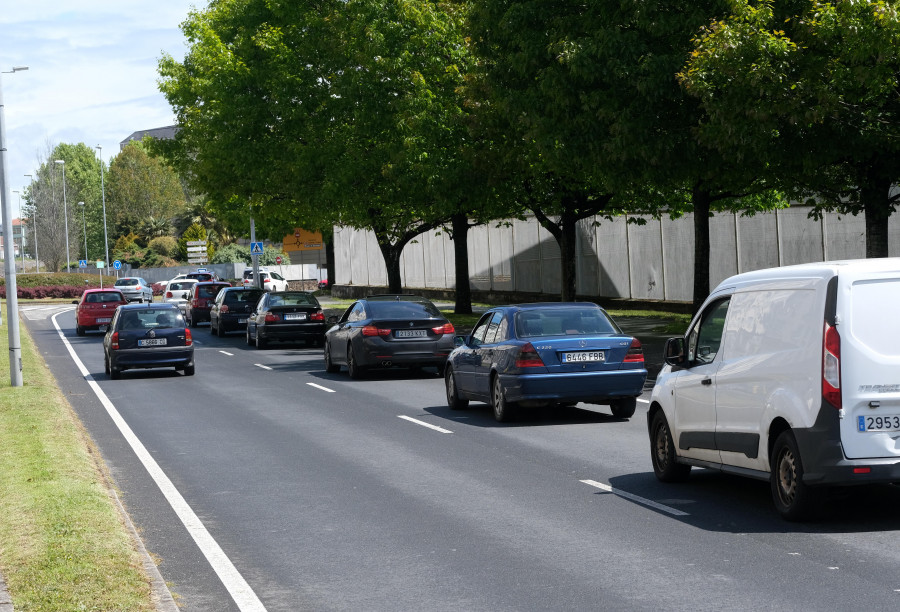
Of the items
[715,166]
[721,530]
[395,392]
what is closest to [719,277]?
[715,166]

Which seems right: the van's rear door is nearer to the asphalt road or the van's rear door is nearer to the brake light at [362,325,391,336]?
the asphalt road

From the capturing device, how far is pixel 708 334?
10164 mm

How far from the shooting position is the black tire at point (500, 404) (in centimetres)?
1552

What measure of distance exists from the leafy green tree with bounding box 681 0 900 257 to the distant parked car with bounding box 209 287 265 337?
22584 millimetres

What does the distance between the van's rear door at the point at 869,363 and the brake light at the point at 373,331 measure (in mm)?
14987

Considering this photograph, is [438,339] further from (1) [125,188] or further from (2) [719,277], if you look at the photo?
(1) [125,188]

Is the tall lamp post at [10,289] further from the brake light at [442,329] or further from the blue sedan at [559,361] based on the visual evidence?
the blue sedan at [559,361]

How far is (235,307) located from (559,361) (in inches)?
1042

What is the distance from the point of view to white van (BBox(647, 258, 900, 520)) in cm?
816

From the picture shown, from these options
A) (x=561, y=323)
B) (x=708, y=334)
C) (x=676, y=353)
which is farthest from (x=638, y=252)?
(x=708, y=334)

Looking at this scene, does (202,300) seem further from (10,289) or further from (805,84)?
(805,84)

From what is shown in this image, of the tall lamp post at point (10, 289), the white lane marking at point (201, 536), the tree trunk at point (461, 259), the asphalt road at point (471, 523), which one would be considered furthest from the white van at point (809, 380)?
the tree trunk at point (461, 259)

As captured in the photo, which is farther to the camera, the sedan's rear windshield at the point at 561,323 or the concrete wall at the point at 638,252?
the concrete wall at the point at 638,252

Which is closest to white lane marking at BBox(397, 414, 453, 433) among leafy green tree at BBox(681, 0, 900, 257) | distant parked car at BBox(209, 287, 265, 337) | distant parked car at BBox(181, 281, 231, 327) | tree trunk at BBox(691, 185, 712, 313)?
leafy green tree at BBox(681, 0, 900, 257)
